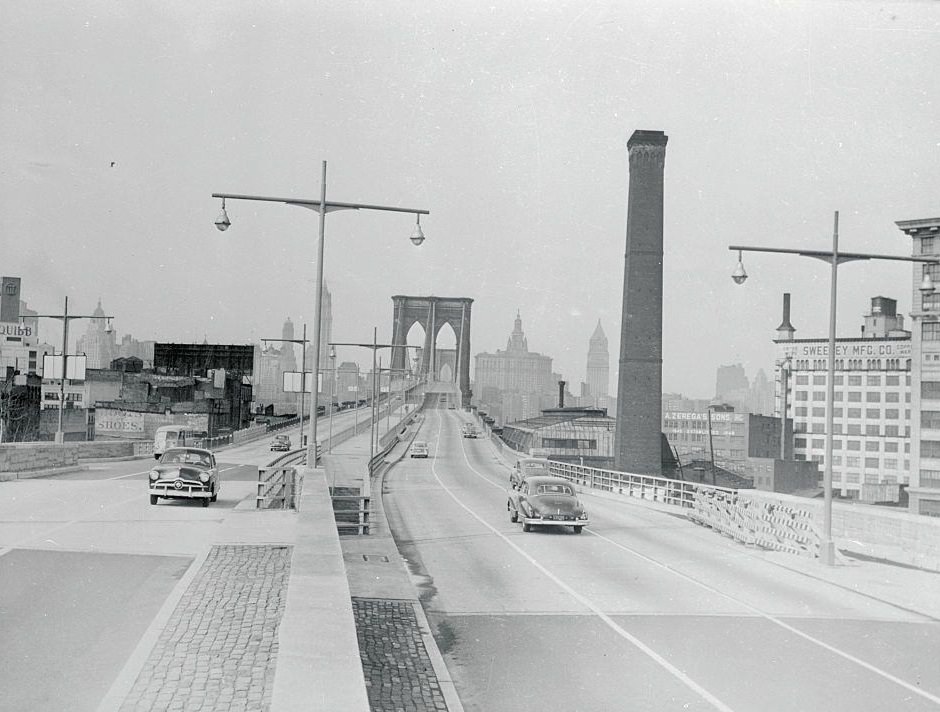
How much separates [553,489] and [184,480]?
923 centimetres

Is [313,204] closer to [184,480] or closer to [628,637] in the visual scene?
[184,480]

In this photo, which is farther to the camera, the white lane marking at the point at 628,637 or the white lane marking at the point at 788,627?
the white lane marking at the point at 788,627

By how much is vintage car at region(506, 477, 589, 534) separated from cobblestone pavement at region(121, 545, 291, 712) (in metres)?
10.8

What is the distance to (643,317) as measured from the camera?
6419cm

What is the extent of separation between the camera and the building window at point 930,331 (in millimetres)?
70500

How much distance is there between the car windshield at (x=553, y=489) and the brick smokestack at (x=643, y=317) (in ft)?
136

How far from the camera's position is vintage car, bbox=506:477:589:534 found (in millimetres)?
22516

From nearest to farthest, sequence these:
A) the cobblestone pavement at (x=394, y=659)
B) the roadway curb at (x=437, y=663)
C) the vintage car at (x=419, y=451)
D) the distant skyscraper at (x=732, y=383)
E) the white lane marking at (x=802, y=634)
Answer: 1. the cobblestone pavement at (x=394, y=659)
2. the roadway curb at (x=437, y=663)
3. the white lane marking at (x=802, y=634)
4. the vintage car at (x=419, y=451)
5. the distant skyscraper at (x=732, y=383)

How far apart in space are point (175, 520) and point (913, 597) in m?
14.3

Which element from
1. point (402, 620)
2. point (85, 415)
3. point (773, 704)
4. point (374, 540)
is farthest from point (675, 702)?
point (85, 415)

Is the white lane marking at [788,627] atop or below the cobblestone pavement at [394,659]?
below

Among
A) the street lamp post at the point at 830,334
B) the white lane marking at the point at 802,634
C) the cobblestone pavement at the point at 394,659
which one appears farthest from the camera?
the street lamp post at the point at 830,334

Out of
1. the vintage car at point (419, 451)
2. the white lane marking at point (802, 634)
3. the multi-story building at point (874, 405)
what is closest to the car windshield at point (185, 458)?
the white lane marking at point (802, 634)

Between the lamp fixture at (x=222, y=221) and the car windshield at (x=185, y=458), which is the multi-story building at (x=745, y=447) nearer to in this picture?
the car windshield at (x=185, y=458)
